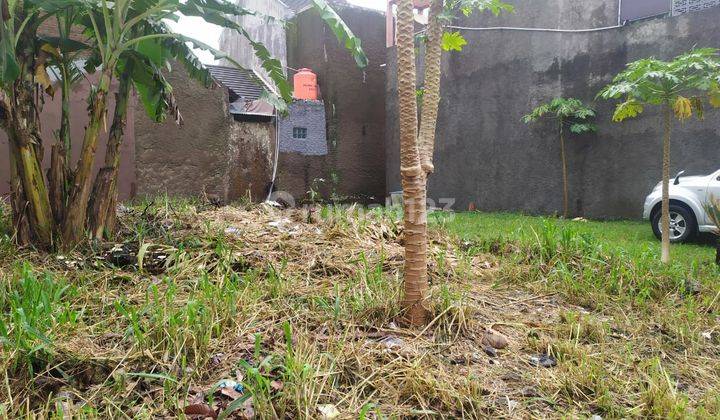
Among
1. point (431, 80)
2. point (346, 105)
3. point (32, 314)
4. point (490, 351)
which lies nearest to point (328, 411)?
point (490, 351)

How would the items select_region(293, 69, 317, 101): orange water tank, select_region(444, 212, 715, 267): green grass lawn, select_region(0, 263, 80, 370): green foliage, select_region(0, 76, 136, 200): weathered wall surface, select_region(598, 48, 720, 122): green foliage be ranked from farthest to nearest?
select_region(293, 69, 317, 101): orange water tank → select_region(0, 76, 136, 200): weathered wall surface → select_region(444, 212, 715, 267): green grass lawn → select_region(598, 48, 720, 122): green foliage → select_region(0, 263, 80, 370): green foliage

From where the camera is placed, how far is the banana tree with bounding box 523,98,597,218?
30.4ft

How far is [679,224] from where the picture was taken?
7020mm

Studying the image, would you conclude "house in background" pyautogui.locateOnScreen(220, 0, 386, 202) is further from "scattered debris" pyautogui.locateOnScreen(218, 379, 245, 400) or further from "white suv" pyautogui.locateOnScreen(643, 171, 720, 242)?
"scattered debris" pyautogui.locateOnScreen(218, 379, 245, 400)

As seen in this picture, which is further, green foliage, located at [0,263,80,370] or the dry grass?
green foliage, located at [0,263,80,370]

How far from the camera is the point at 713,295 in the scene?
139 inches

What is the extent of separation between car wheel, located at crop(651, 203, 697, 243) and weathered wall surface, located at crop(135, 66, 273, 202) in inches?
254

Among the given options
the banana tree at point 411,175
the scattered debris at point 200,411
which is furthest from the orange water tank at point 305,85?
the scattered debris at point 200,411

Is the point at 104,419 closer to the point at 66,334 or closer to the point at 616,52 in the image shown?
the point at 66,334

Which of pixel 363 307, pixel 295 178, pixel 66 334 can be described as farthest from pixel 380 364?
pixel 295 178

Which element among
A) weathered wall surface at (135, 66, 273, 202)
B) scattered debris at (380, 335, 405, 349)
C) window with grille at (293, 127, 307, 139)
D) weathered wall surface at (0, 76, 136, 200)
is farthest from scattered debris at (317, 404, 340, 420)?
window with grille at (293, 127, 307, 139)

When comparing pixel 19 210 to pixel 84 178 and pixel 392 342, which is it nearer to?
pixel 84 178

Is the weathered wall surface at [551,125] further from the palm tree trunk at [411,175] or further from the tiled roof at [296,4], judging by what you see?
the palm tree trunk at [411,175]

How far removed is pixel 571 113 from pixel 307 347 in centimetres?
869
